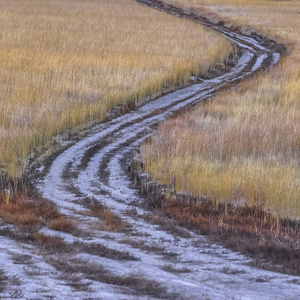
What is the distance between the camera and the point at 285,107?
16984mm

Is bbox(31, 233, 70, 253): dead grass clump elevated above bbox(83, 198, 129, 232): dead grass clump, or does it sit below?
above

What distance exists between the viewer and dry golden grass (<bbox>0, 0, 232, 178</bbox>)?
13883mm

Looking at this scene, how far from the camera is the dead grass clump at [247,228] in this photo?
22.6ft

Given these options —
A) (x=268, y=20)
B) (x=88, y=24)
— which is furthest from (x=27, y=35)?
(x=268, y=20)

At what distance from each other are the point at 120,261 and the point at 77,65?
631 inches

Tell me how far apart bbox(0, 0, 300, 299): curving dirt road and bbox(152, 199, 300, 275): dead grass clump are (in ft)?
0.74

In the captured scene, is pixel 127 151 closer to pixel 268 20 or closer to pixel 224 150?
pixel 224 150

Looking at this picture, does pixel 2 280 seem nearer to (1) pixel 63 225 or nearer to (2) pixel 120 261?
(2) pixel 120 261

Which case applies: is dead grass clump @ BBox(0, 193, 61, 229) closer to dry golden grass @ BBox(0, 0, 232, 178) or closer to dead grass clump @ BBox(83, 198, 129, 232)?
dead grass clump @ BBox(83, 198, 129, 232)

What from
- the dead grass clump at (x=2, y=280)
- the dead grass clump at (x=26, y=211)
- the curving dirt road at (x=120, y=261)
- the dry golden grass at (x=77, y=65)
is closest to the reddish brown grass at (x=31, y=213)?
the dead grass clump at (x=26, y=211)

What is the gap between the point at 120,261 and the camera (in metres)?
6.58

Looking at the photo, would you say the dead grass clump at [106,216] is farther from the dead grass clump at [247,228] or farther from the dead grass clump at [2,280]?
the dead grass clump at [2,280]

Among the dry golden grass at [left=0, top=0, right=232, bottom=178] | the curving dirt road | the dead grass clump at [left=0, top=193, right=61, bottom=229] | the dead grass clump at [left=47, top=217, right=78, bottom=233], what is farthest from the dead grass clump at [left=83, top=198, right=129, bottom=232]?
the dry golden grass at [left=0, top=0, right=232, bottom=178]

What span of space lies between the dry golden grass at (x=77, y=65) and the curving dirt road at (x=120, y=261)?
5.27ft
